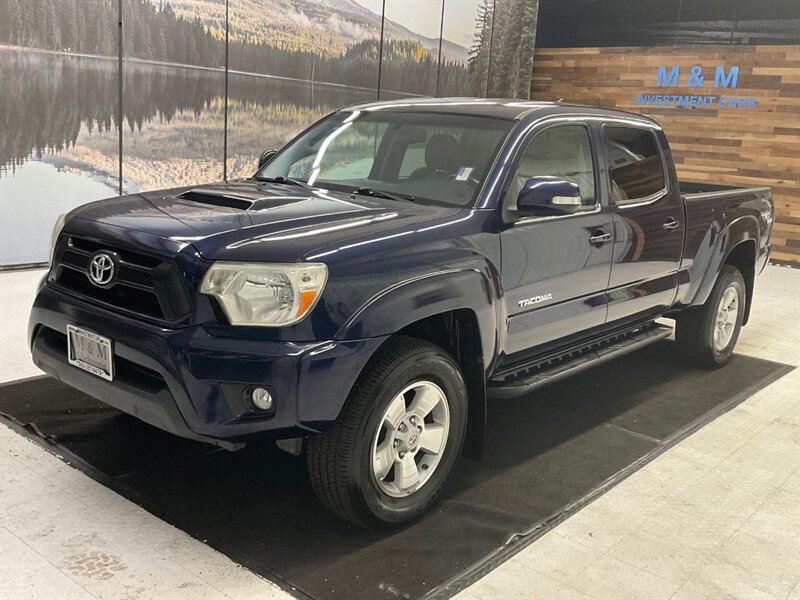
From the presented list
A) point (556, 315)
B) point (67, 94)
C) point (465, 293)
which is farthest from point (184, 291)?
point (67, 94)

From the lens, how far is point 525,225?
133 inches

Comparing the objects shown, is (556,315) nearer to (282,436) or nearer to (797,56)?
(282,436)

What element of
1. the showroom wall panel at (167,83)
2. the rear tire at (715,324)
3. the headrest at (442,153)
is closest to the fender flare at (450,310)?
the headrest at (442,153)

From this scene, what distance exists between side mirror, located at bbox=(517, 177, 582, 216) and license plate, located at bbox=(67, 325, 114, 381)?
1.70 metres

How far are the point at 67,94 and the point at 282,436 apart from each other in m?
5.57

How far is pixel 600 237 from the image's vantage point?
3814 millimetres

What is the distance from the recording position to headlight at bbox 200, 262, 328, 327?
2.50 m

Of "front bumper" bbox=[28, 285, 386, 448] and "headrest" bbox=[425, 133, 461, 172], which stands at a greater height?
"headrest" bbox=[425, 133, 461, 172]

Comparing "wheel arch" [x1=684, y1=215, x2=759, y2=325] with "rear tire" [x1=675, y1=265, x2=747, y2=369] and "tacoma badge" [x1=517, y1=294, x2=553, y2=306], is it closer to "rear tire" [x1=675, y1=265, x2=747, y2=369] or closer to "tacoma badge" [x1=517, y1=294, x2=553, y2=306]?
"rear tire" [x1=675, y1=265, x2=747, y2=369]

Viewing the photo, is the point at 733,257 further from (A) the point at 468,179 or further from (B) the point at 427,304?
(B) the point at 427,304

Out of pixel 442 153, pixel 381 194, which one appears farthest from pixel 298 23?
pixel 381 194

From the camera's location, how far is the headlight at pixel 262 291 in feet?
8.20

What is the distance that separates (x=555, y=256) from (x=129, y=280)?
6.00 feet

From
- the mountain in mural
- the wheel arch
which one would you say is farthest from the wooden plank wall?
the wheel arch
